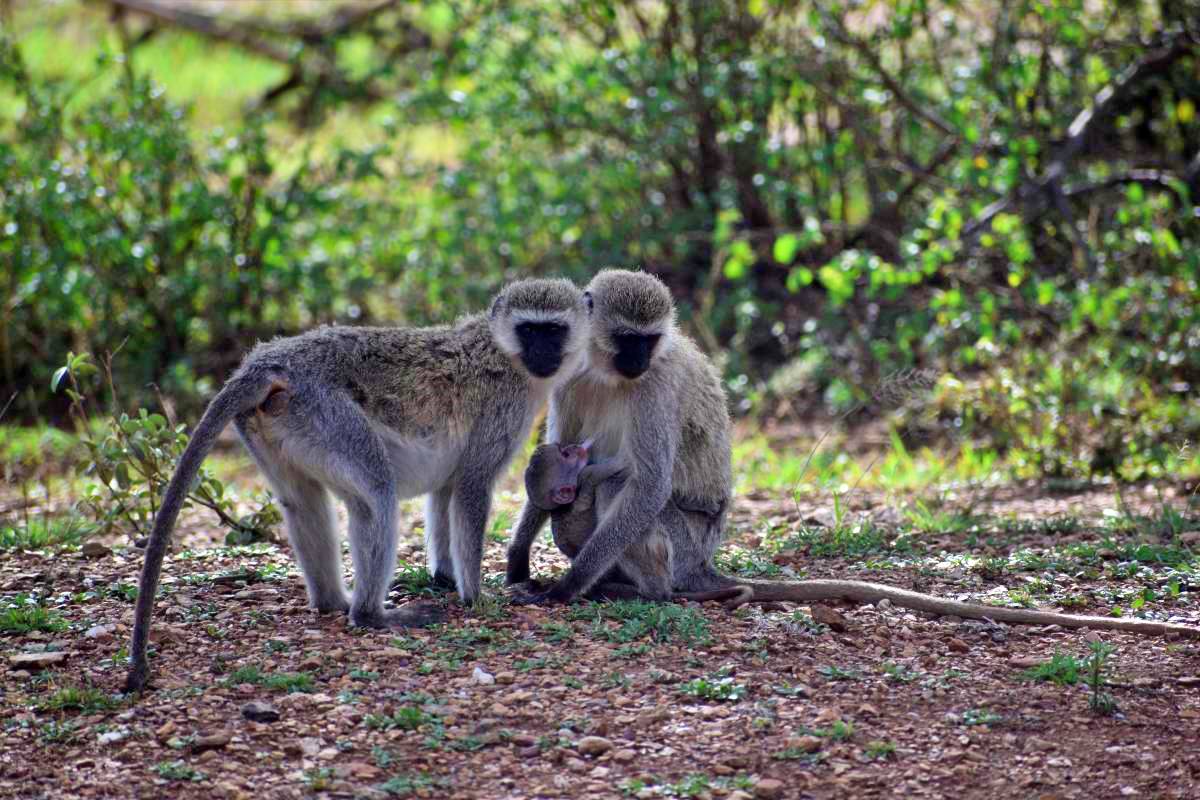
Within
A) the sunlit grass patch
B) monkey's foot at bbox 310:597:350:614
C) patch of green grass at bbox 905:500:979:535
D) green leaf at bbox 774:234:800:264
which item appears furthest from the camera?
green leaf at bbox 774:234:800:264

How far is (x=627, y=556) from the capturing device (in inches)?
210

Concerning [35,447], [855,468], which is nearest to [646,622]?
[855,468]

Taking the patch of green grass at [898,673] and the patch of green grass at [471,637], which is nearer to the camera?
the patch of green grass at [898,673]

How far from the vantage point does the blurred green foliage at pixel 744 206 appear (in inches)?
316

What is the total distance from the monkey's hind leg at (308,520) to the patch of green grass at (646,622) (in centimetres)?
92

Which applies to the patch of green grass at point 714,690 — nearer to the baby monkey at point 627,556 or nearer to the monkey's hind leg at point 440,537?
the baby monkey at point 627,556

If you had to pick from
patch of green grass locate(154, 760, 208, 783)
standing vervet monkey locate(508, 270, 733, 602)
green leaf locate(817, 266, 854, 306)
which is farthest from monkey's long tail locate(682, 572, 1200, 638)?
green leaf locate(817, 266, 854, 306)

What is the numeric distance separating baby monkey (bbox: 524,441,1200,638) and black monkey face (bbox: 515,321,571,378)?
1.21 feet

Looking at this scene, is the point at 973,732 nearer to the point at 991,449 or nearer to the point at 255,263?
the point at 991,449

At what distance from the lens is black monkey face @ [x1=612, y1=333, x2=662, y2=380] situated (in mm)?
5285

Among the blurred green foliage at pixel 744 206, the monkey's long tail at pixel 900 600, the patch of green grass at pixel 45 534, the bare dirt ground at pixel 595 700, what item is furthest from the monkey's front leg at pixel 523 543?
the blurred green foliage at pixel 744 206

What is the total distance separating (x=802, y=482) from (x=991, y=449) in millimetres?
1253

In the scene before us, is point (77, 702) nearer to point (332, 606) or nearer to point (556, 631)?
point (332, 606)

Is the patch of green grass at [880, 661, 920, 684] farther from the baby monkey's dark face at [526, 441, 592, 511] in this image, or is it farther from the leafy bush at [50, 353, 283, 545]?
the leafy bush at [50, 353, 283, 545]
